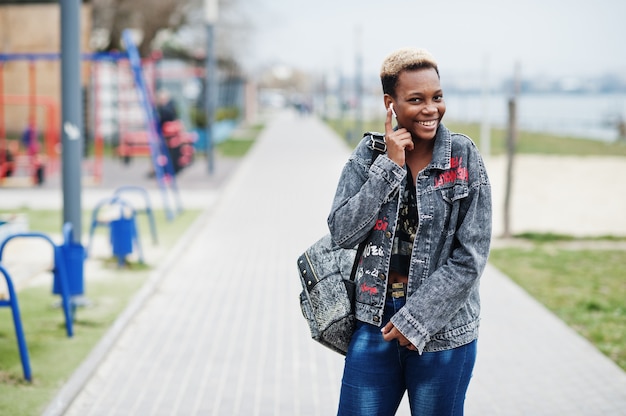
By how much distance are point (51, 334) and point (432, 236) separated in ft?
14.6

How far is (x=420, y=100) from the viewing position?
276 cm

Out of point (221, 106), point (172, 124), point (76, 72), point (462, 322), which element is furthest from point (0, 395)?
point (221, 106)

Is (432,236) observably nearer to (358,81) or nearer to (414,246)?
(414,246)

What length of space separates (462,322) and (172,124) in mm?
16971

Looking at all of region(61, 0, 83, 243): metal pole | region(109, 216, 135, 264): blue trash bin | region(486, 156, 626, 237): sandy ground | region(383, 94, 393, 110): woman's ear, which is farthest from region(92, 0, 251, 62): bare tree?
region(383, 94, 393, 110): woman's ear

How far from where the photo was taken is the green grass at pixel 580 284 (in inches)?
270

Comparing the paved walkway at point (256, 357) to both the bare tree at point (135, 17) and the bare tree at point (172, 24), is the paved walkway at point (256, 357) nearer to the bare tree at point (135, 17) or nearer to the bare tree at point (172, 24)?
the bare tree at point (135, 17)

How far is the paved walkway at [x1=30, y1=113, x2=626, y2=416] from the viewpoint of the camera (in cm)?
511

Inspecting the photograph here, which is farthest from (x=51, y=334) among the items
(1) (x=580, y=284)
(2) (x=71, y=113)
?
(1) (x=580, y=284)

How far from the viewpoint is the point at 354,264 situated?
2936mm

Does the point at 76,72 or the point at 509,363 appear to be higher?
the point at 76,72

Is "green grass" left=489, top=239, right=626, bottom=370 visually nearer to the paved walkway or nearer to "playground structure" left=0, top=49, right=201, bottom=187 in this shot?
the paved walkway

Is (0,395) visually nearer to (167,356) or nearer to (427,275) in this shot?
(167,356)

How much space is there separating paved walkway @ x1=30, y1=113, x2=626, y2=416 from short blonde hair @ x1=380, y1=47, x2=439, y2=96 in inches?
105
